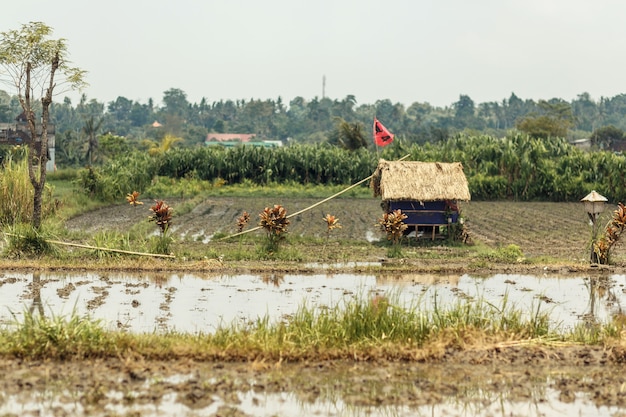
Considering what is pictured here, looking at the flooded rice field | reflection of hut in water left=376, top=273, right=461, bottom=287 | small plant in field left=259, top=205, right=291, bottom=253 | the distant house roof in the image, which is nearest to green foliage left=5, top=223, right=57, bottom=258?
small plant in field left=259, top=205, right=291, bottom=253

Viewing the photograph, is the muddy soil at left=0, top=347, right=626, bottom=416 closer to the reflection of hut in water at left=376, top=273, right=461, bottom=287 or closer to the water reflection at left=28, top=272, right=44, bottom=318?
the water reflection at left=28, top=272, right=44, bottom=318

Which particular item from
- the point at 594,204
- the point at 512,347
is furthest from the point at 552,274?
the point at 512,347

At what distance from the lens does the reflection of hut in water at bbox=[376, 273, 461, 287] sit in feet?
48.8

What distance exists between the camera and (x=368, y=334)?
9531 mm

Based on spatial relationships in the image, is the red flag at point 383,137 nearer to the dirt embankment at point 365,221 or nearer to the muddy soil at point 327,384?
the dirt embankment at point 365,221

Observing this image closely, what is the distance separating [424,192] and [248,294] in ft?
22.5

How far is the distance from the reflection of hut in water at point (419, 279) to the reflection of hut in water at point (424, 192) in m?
3.81

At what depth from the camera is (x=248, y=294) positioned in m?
13.5

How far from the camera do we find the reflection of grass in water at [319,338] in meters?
8.91

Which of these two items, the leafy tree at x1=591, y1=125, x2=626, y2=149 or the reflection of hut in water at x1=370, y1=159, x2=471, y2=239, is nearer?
the reflection of hut in water at x1=370, y1=159, x2=471, y2=239

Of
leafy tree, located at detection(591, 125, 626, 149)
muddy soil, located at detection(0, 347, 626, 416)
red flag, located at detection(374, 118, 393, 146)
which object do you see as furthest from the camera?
leafy tree, located at detection(591, 125, 626, 149)

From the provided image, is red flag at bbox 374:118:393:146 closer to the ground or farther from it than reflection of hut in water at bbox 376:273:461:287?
farther from it

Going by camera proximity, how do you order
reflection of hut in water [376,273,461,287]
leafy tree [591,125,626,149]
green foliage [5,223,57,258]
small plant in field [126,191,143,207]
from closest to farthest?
reflection of hut in water [376,273,461,287] < green foliage [5,223,57,258] < small plant in field [126,191,143,207] < leafy tree [591,125,626,149]

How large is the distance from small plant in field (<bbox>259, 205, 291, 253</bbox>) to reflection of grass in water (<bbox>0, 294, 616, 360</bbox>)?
693 centimetres
